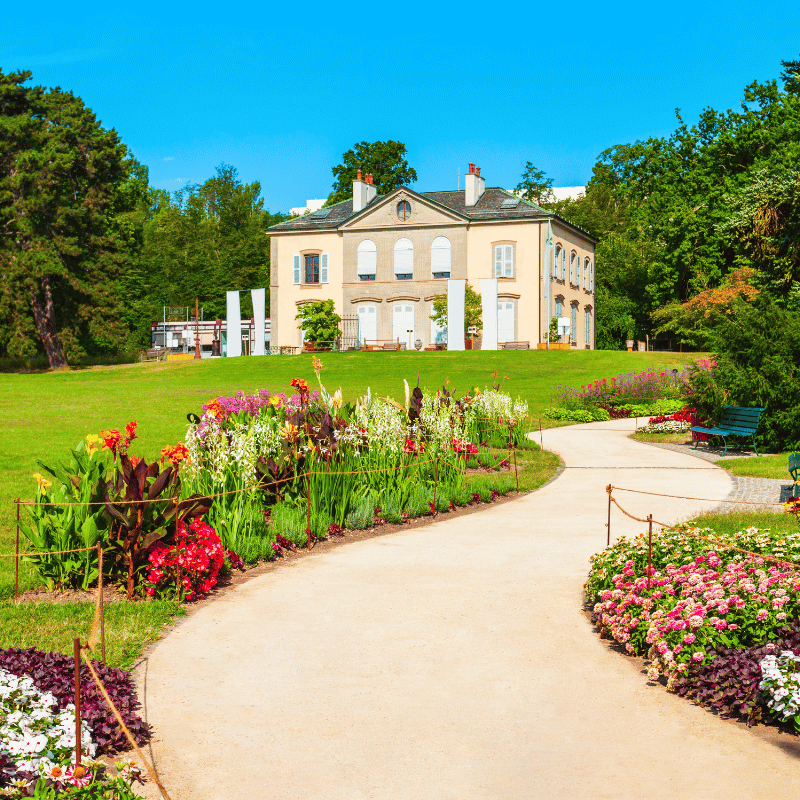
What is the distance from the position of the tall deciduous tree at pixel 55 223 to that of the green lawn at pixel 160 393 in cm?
732

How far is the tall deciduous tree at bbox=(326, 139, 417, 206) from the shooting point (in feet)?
216

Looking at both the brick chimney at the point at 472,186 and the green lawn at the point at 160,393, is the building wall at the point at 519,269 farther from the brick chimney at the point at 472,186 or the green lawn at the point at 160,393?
the green lawn at the point at 160,393

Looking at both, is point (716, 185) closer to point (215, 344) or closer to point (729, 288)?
point (729, 288)

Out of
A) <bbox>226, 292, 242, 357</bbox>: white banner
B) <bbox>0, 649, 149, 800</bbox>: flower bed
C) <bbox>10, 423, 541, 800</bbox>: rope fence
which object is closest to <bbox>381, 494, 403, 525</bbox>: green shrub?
<bbox>10, 423, 541, 800</bbox>: rope fence

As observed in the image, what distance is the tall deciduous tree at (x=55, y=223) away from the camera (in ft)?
142

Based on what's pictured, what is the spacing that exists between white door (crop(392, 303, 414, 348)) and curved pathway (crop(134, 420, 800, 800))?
145ft

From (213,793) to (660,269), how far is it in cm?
5066

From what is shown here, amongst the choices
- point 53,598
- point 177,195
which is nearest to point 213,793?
point 53,598

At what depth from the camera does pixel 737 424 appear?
52.9 ft

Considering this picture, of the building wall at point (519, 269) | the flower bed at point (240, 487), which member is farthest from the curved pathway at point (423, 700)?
the building wall at point (519, 269)

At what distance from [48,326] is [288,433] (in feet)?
132

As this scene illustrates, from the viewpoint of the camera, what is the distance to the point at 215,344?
66.4m

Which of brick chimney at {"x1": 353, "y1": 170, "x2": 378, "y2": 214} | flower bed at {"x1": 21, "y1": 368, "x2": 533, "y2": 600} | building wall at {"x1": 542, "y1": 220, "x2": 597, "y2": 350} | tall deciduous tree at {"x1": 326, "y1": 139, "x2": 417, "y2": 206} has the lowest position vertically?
flower bed at {"x1": 21, "y1": 368, "x2": 533, "y2": 600}

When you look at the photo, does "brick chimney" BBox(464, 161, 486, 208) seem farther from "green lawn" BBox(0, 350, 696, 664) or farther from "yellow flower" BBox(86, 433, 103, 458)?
"yellow flower" BBox(86, 433, 103, 458)
